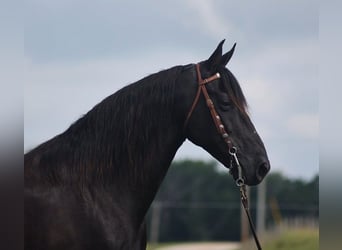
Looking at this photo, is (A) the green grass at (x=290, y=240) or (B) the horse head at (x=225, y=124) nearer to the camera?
(B) the horse head at (x=225, y=124)

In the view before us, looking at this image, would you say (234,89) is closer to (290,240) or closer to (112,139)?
(112,139)

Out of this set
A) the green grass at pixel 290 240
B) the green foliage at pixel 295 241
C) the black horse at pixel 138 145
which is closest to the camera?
the black horse at pixel 138 145

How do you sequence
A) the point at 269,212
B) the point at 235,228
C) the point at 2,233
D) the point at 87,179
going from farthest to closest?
the point at 235,228 < the point at 269,212 < the point at 87,179 < the point at 2,233

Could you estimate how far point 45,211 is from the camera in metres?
3.19

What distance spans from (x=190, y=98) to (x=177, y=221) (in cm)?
3520

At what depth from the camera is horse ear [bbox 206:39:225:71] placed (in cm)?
350

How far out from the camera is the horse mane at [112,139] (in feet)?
11.0

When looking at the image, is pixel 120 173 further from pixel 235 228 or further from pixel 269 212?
pixel 235 228

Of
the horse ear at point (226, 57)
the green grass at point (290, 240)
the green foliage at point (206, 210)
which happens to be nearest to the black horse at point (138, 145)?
the horse ear at point (226, 57)

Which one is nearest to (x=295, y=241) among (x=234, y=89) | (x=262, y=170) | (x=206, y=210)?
(x=262, y=170)

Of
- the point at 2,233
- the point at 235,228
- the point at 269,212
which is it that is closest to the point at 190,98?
the point at 2,233

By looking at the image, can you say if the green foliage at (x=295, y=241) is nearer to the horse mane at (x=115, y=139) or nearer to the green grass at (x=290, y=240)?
the green grass at (x=290, y=240)

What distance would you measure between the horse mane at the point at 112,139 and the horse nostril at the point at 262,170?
0.60 meters

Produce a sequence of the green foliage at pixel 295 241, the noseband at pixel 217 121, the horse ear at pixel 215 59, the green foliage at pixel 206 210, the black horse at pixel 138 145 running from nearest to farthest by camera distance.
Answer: the black horse at pixel 138 145, the noseband at pixel 217 121, the horse ear at pixel 215 59, the green foliage at pixel 295 241, the green foliage at pixel 206 210
